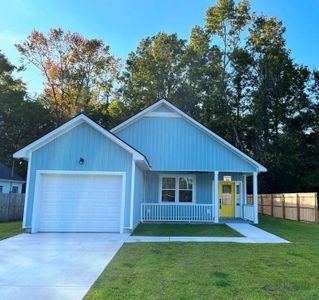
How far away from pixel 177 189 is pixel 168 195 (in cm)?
58

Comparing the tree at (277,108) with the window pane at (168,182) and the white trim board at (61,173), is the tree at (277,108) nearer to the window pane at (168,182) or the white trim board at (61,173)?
the window pane at (168,182)

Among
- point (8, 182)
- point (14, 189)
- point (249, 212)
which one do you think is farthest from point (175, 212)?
point (14, 189)

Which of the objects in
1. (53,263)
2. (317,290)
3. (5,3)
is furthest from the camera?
(5,3)

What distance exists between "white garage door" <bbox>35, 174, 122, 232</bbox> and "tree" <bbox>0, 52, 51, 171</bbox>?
70.7 feet

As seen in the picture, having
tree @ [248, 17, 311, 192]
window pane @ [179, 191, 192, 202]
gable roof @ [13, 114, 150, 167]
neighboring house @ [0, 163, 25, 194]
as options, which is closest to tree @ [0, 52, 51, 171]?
neighboring house @ [0, 163, 25, 194]

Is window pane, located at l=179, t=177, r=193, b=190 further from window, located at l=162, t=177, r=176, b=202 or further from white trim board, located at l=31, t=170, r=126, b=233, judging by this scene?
white trim board, located at l=31, t=170, r=126, b=233

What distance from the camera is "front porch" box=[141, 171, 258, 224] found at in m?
16.8

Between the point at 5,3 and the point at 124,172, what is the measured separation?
24.7 ft

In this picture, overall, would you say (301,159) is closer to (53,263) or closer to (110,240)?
(110,240)

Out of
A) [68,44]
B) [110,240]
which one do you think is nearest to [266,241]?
[110,240]

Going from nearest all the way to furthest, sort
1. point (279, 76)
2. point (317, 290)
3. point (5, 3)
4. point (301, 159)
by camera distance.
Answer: point (317, 290) → point (5, 3) → point (301, 159) → point (279, 76)

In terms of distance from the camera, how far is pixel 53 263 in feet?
23.8

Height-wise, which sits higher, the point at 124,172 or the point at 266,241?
the point at 124,172

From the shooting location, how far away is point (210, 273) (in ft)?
20.9
